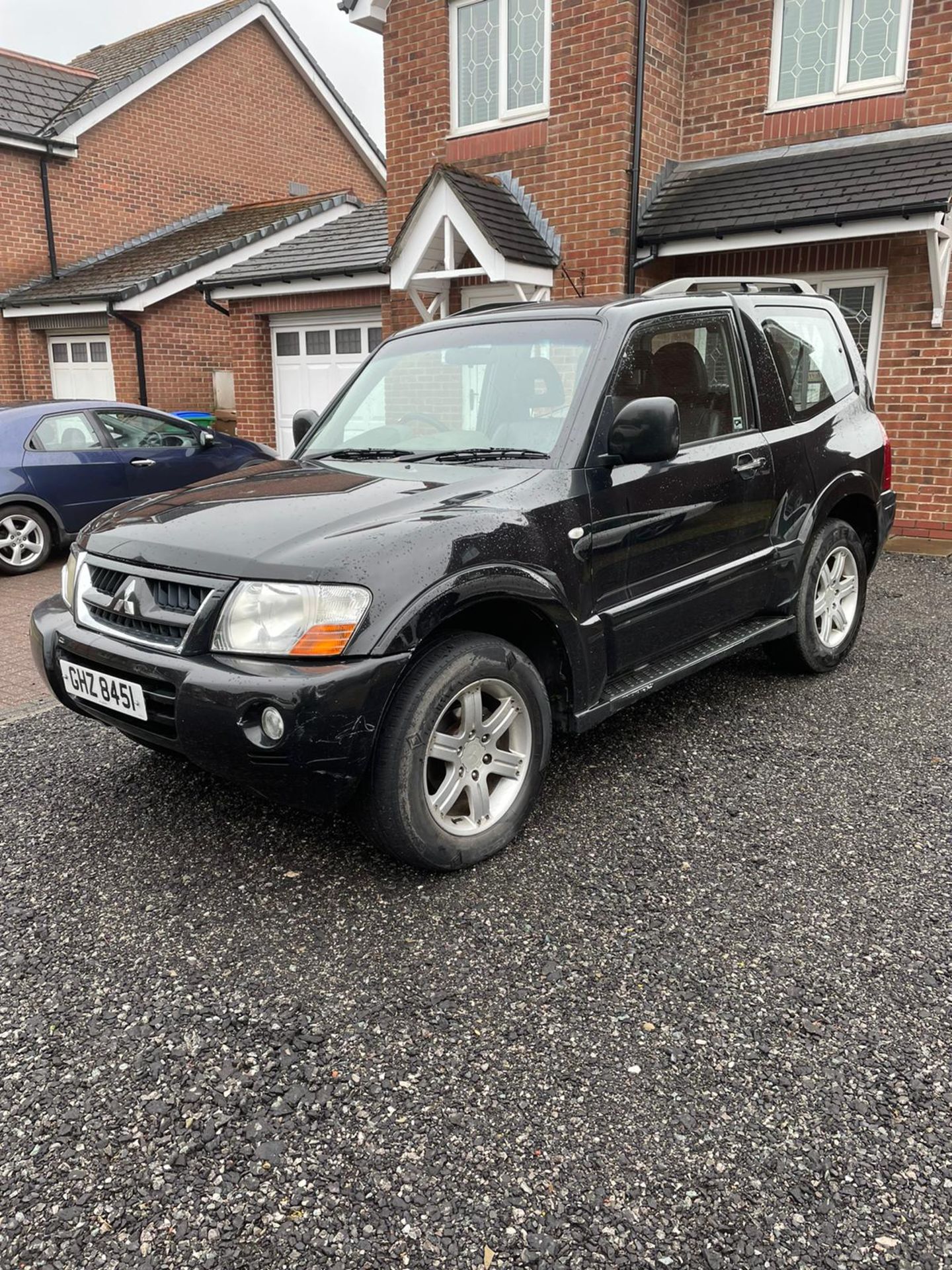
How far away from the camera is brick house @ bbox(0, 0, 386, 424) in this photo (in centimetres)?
1558

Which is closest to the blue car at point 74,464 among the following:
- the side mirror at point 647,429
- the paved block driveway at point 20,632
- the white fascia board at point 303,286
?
the paved block driveway at point 20,632

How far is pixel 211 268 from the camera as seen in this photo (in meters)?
15.3

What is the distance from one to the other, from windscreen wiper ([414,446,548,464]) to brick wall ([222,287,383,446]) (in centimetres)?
980

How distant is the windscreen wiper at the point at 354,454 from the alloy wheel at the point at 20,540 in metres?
5.59

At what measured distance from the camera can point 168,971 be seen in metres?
2.71

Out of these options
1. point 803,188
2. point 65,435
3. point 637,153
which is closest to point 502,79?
point 637,153

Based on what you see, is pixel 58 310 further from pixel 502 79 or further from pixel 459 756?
pixel 459 756

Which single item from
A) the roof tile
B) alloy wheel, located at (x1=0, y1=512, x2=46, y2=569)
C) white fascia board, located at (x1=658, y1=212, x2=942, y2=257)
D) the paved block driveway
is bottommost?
the paved block driveway

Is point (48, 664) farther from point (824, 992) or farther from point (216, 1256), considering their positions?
point (824, 992)

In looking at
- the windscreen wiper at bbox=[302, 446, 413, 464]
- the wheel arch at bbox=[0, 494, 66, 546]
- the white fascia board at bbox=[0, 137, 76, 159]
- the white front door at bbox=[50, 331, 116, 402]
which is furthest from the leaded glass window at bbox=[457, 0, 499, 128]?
the white fascia board at bbox=[0, 137, 76, 159]

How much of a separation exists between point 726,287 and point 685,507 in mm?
1361

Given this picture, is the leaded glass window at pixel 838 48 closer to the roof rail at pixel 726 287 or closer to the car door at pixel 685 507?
the roof rail at pixel 726 287

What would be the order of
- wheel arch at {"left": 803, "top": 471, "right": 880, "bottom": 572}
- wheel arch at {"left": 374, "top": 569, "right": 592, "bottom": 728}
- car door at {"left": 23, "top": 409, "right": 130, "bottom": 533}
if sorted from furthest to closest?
car door at {"left": 23, "top": 409, "right": 130, "bottom": 533}, wheel arch at {"left": 803, "top": 471, "right": 880, "bottom": 572}, wheel arch at {"left": 374, "top": 569, "right": 592, "bottom": 728}

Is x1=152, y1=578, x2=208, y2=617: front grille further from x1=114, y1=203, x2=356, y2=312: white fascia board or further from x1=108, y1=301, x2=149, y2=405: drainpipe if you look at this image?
x1=108, y1=301, x2=149, y2=405: drainpipe
